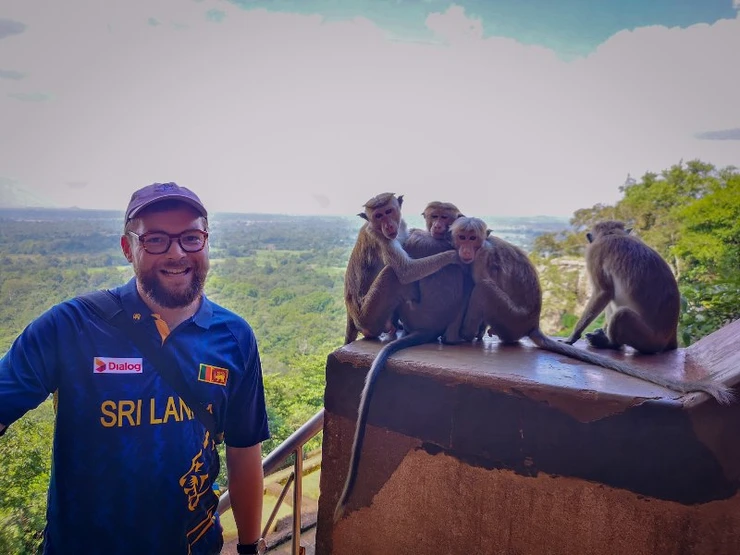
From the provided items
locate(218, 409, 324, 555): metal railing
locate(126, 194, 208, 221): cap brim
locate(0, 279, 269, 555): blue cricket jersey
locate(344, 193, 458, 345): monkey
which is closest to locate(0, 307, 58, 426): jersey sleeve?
locate(0, 279, 269, 555): blue cricket jersey

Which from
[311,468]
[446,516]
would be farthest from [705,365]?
[311,468]

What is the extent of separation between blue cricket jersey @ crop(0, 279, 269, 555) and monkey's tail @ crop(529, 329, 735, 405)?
154cm

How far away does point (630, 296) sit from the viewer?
271cm

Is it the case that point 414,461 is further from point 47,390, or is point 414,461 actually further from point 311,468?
point 311,468

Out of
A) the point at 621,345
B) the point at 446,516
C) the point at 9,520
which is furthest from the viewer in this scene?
the point at 9,520

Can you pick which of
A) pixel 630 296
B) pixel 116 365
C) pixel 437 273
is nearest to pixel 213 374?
pixel 116 365

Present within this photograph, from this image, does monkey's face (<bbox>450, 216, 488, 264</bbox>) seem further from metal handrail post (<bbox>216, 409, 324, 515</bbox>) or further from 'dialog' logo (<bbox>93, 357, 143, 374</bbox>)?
'dialog' logo (<bbox>93, 357, 143, 374</bbox>)

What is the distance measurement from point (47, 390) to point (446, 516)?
1414 mm

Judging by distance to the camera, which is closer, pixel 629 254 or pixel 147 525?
pixel 147 525

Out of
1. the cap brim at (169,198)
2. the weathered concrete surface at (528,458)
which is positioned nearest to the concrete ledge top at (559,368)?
the weathered concrete surface at (528,458)

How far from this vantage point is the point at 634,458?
1.58 meters

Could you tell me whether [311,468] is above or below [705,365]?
below

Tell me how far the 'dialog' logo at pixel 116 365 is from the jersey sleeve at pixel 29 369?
0.36 ft

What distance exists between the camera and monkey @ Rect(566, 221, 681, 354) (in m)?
2.52
